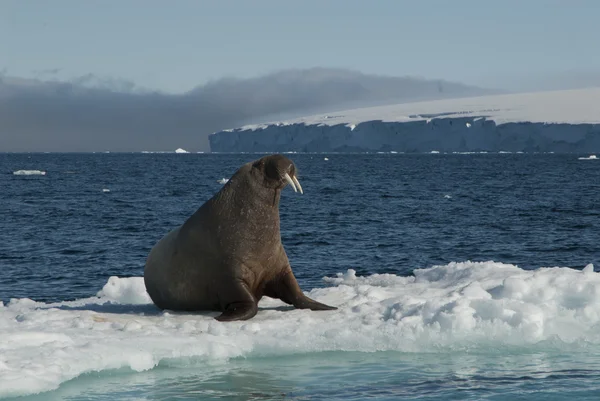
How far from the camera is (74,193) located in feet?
167

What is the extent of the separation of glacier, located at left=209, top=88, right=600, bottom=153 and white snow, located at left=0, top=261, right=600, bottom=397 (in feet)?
325

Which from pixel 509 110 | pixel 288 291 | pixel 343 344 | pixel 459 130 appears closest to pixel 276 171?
pixel 288 291

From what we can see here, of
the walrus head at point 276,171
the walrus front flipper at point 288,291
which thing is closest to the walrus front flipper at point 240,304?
the walrus front flipper at point 288,291

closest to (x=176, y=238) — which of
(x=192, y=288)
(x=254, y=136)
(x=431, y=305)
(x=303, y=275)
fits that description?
(x=192, y=288)

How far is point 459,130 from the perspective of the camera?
11369 centimetres

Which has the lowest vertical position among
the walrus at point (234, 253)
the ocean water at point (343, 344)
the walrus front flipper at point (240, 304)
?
the ocean water at point (343, 344)

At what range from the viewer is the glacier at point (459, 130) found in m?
108

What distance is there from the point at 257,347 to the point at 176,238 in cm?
204

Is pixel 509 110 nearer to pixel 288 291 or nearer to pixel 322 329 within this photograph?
pixel 288 291

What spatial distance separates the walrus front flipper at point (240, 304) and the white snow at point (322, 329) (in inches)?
5.0

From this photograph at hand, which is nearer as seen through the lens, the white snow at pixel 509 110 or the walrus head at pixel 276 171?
the walrus head at pixel 276 171

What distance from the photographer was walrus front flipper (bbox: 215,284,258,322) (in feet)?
31.2

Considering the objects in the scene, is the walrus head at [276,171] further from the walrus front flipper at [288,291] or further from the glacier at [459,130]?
the glacier at [459,130]

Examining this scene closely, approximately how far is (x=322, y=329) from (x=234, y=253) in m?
1.46
